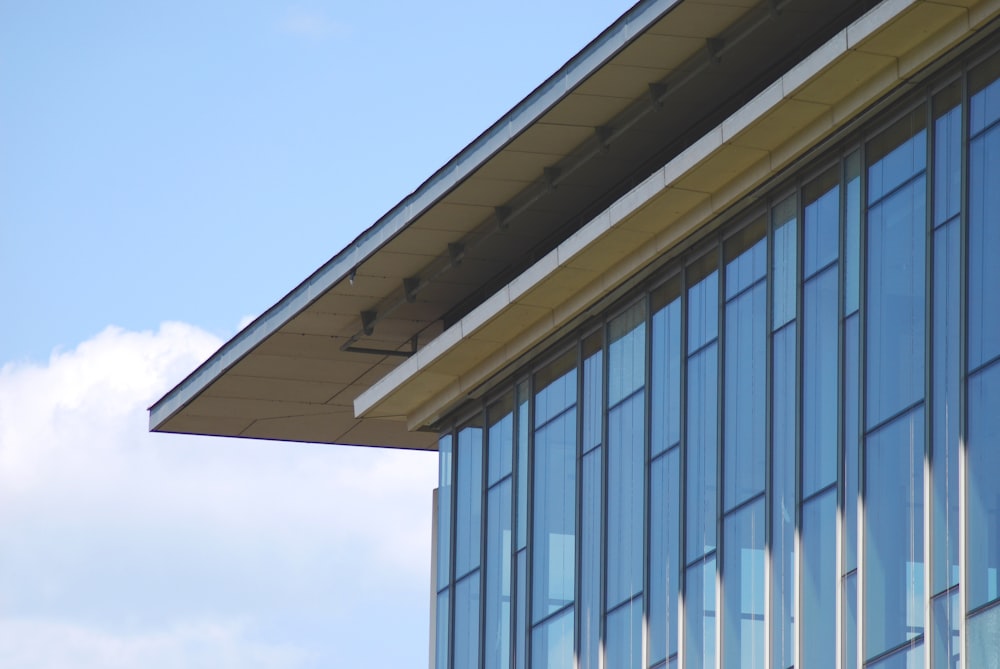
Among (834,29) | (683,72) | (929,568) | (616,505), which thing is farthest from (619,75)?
(929,568)

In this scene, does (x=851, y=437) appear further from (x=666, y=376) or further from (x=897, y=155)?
(x=666, y=376)

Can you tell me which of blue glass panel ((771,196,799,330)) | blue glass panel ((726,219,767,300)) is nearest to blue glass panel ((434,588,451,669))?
blue glass panel ((726,219,767,300))

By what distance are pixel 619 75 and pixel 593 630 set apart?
27.6 ft

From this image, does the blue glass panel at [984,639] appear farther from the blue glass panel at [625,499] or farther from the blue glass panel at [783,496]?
the blue glass panel at [625,499]

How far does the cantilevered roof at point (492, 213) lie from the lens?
107 feet

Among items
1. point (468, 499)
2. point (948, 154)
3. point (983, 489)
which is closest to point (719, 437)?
point (983, 489)

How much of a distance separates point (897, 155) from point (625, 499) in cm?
795

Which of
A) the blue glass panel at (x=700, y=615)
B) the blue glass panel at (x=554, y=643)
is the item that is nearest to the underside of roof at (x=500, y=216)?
the blue glass panel at (x=554, y=643)

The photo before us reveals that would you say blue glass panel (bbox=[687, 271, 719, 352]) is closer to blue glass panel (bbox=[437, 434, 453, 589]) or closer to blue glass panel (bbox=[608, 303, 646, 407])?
blue glass panel (bbox=[608, 303, 646, 407])

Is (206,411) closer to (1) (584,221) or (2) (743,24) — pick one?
(1) (584,221)

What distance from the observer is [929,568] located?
93.7ft

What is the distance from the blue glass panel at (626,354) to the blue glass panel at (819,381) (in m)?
4.53

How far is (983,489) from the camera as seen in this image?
27953mm

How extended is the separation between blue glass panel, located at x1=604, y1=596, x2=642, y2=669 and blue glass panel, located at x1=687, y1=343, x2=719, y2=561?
1.78 meters
